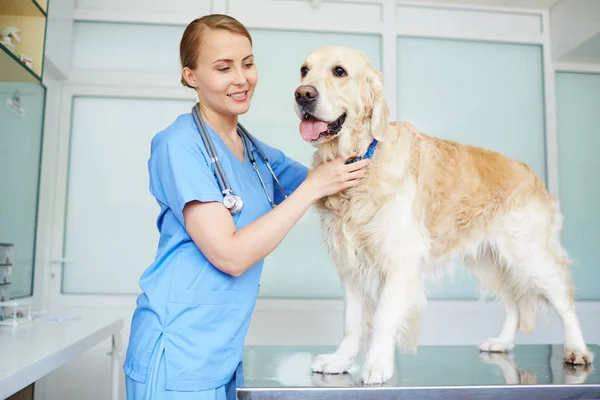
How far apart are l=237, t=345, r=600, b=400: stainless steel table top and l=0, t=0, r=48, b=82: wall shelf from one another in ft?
5.45

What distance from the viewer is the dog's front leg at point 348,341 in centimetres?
165

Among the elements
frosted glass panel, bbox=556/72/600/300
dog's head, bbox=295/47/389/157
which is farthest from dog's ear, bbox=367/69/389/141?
frosted glass panel, bbox=556/72/600/300

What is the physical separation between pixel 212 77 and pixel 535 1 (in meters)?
3.58

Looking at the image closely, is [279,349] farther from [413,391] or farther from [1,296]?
[1,296]

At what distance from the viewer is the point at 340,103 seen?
5.27 feet

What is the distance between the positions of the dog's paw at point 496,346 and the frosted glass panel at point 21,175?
265cm

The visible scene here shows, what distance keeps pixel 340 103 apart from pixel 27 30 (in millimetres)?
1759

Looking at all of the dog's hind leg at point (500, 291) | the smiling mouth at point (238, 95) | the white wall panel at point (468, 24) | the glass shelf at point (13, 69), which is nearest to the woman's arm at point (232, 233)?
the smiling mouth at point (238, 95)

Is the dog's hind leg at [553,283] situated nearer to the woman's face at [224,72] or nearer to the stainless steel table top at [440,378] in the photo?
the stainless steel table top at [440,378]

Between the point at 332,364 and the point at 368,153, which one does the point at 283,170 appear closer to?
the point at 368,153

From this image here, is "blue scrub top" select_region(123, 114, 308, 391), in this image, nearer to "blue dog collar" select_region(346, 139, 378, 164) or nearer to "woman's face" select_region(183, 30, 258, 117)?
"woman's face" select_region(183, 30, 258, 117)

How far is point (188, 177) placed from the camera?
1.39m

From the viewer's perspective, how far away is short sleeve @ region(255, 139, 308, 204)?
190cm

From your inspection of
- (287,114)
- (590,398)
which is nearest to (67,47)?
(287,114)
